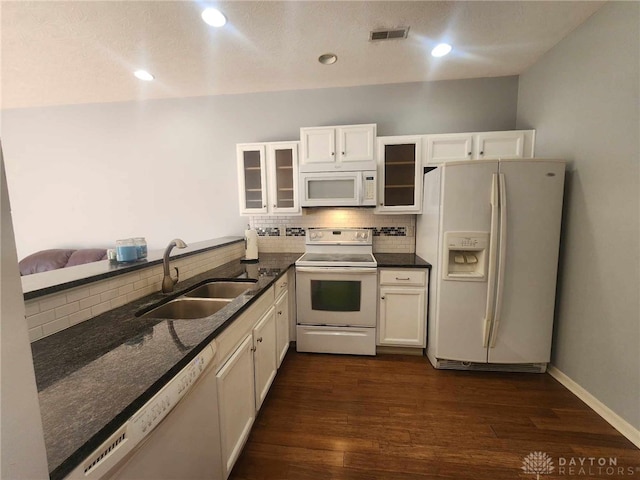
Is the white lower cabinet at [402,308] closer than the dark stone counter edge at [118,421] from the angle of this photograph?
No

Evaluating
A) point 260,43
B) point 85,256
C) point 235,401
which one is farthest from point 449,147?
point 85,256

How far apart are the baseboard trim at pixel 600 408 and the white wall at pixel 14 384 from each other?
2.74m

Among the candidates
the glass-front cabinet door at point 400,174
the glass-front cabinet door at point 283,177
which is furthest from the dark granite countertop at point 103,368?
the glass-front cabinet door at point 400,174

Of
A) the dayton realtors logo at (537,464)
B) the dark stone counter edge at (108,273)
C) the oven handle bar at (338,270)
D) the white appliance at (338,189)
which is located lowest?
the dayton realtors logo at (537,464)

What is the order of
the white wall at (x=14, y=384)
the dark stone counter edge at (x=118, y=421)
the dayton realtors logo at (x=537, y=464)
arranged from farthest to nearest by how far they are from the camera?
1. the dayton realtors logo at (x=537, y=464)
2. the dark stone counter edge at (x=118, y=421)
3. the white wall at (x=14, y=384)

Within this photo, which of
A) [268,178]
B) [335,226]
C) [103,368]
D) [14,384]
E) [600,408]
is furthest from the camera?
[335,226]

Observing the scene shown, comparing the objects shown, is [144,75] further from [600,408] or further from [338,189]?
[600,408]

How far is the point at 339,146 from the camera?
2.52 m

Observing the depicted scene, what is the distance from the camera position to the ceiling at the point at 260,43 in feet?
5.71

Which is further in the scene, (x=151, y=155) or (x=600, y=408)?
(x=151, y=155)

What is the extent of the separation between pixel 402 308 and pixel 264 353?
1350 millimetres

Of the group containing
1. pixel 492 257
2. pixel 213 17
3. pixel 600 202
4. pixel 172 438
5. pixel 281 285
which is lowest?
pixel 172 438

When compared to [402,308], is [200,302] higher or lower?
higher

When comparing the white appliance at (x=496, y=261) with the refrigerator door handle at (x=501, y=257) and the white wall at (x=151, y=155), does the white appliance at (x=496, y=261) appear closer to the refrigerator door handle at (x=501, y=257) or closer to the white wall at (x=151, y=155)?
the refrigerator door handle at (x=501, y=257)
